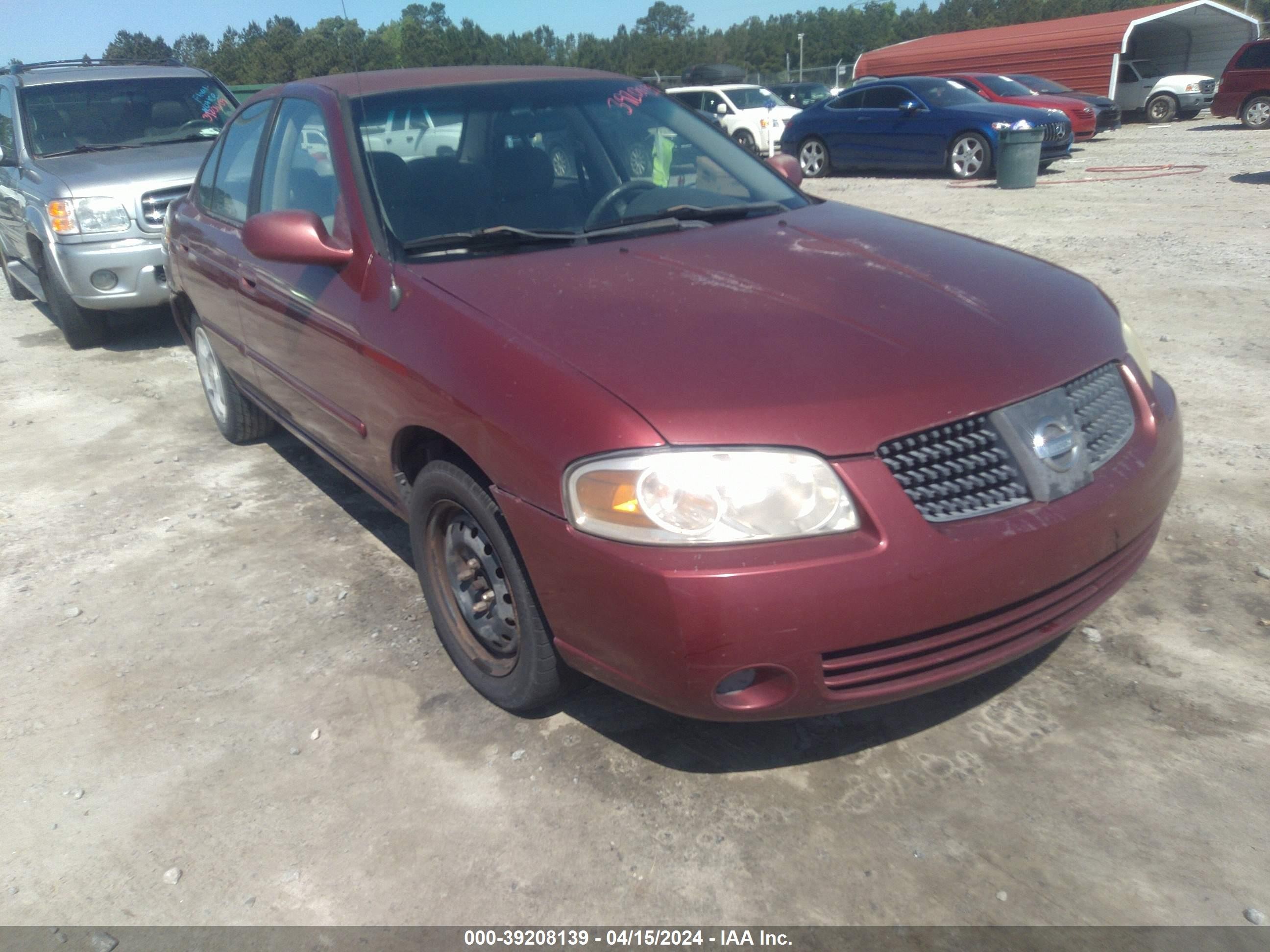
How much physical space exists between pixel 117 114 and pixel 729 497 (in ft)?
25.3

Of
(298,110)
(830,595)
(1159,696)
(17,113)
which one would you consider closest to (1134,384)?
(1159,696)

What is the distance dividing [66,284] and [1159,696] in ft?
23.3

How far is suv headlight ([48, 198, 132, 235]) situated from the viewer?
6875mm

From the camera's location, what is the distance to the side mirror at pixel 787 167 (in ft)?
13.9

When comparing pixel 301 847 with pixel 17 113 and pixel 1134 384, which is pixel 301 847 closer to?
pixel 1134 384

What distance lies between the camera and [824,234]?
3.31 m

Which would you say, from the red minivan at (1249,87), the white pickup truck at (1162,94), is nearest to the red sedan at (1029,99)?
the red minivan at (1249,87)

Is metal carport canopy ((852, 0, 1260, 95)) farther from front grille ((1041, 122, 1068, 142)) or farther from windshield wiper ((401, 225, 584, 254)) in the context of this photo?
windshield wiper ((401, 225, 584, 254))

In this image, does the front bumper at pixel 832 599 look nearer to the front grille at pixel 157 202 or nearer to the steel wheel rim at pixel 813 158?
the front grille at pixel 157 202

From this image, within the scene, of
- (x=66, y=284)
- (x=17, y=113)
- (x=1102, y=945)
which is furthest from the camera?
(x=17, y=113)

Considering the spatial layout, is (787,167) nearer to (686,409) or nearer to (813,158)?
(686,409)

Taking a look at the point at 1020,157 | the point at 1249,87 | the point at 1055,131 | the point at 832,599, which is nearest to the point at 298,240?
the point at 832,599

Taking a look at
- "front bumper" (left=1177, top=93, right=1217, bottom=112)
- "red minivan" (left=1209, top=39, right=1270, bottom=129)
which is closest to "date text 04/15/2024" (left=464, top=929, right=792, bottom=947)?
"red minivan" (left=1209, top=39, right=1270, bottom=129)

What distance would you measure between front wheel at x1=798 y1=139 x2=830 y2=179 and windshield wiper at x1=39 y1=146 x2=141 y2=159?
1226 centimetres
